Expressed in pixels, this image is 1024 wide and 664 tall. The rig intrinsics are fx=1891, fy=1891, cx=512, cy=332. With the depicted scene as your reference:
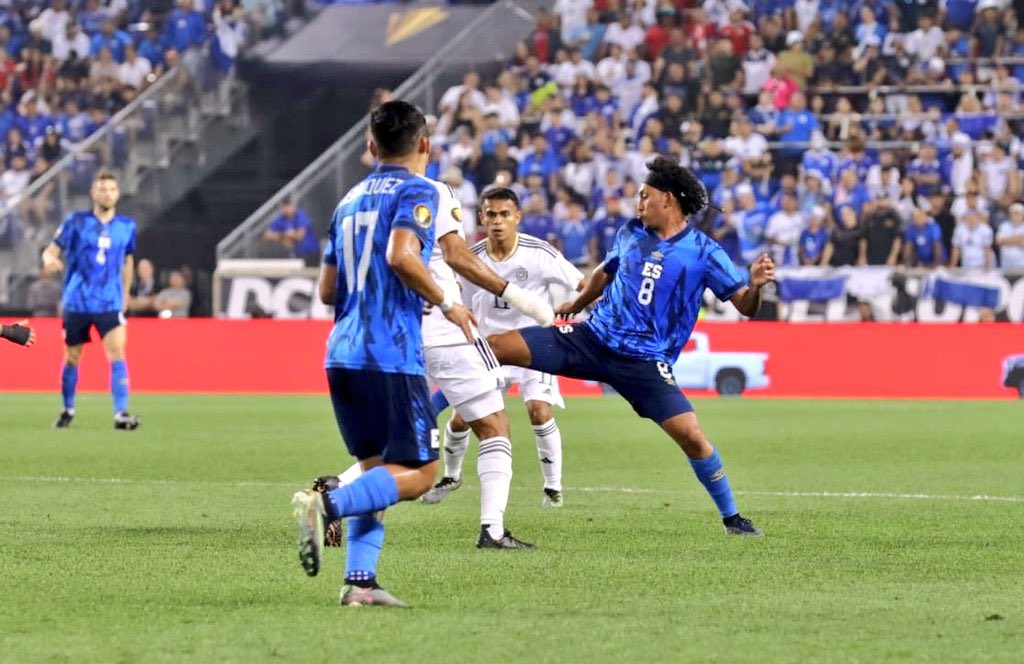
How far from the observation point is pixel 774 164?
28.1 metres

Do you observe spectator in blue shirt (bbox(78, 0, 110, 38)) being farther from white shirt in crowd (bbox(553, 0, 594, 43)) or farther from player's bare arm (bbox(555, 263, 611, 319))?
player's bare arm (bbox(555, 263, 611, 319))

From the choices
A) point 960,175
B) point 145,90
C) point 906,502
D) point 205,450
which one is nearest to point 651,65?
point 960,175

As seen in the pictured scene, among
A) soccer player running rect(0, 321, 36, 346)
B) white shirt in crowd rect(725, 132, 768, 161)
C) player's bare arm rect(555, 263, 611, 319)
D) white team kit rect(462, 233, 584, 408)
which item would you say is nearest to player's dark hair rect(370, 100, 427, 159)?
player's bare arm rect(555, 263, 611, 319)

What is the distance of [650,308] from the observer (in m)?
10.8

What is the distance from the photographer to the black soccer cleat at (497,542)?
957cm

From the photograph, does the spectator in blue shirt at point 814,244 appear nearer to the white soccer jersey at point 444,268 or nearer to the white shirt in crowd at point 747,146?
the white shirt in crowd at point 747,146

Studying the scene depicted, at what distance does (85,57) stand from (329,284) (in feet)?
94.5

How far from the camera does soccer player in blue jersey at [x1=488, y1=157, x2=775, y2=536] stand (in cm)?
1063

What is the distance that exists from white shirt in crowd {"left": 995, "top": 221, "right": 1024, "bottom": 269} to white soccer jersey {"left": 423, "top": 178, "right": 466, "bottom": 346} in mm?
16337

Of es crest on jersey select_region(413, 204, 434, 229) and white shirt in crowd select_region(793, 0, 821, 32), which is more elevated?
es crest on jersey select_region(413, 204, 434, 229)

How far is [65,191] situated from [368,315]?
953 inches

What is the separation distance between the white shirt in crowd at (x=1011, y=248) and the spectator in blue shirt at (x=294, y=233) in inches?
392

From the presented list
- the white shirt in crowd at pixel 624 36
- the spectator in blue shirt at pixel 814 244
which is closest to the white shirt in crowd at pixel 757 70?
the white shirt in crowd at pixel 624 36

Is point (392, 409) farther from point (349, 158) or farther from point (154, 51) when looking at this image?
point (154, 51)
